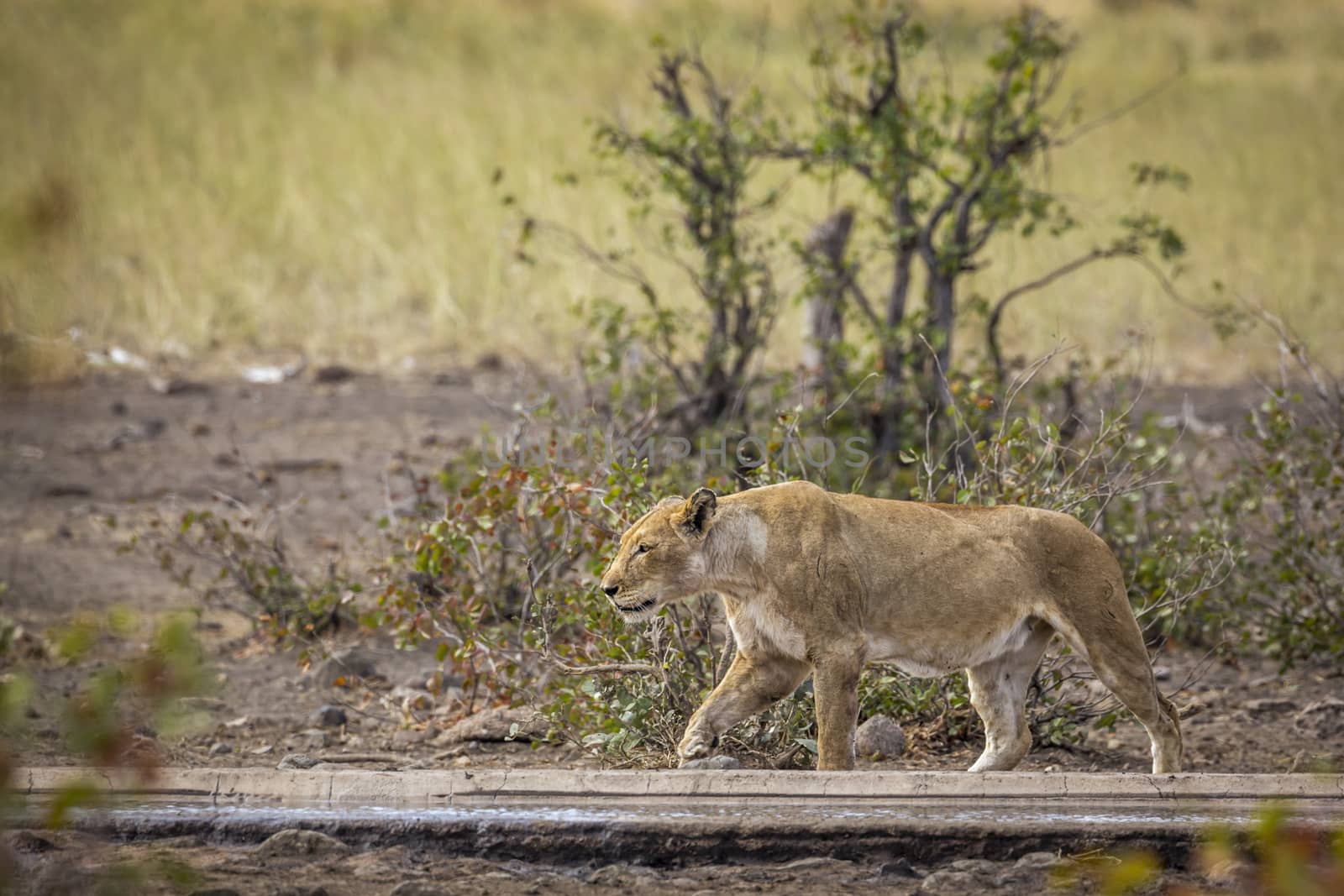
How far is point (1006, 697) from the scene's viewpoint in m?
5.45

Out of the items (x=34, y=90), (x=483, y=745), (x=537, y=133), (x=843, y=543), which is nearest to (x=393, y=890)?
(x=843, y=543)

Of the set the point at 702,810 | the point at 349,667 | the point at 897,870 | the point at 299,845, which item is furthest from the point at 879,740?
the point at 349,667

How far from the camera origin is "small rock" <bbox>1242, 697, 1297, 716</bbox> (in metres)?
6.98

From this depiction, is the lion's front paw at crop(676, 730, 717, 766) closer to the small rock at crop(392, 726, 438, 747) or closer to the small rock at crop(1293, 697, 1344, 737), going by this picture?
the small rock at crop(392, 726, 438, 747)

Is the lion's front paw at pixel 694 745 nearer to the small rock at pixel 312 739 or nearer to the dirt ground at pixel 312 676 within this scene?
the dirt ground at pixel 312 676

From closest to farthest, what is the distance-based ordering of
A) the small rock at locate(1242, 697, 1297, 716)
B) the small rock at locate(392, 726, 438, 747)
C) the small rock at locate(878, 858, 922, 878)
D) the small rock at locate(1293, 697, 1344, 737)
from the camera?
the small rock at locate(878, 858, 922, 878) < the small rock at locate(392, 726, 438, 747) < the small rock at locate(1293, 697, 1344, 737) < the small rock at locate(1242, 697, 1297, 716)

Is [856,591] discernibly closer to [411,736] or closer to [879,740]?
[879,740]

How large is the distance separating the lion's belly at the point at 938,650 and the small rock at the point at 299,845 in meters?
1.72

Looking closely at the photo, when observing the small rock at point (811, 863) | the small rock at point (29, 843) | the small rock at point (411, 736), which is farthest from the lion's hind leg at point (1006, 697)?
the small rock at point (29, 843)

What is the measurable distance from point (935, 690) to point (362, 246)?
14.1 meters

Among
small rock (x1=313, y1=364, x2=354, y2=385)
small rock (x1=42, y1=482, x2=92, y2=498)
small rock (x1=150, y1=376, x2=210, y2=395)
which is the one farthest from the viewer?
Result: small rock (x1=313, y1=364, x2=354, y2=385)

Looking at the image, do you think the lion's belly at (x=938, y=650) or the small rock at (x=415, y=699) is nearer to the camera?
the lion's belly at (x=938, y=650)

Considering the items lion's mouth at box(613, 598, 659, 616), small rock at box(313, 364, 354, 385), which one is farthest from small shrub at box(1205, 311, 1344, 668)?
small rock at box(313, 364, 354, 385)

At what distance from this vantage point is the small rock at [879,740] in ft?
19.3
